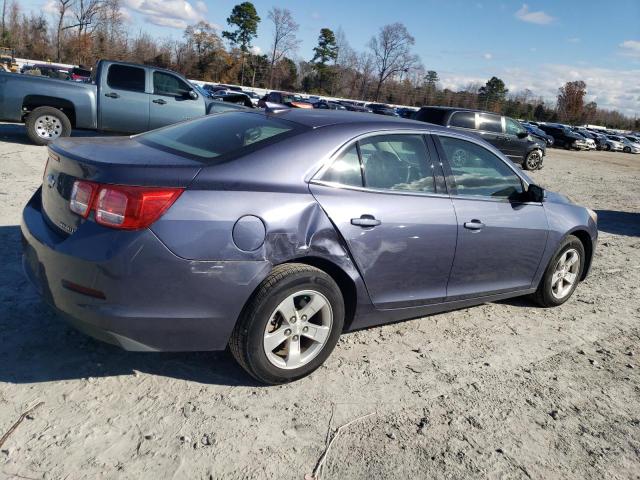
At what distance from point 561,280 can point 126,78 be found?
9206 millimetres

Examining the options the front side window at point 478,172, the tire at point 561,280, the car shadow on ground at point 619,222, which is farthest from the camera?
the car shadow on ground at point 619,222

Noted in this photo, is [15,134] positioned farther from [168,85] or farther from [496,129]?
[496,129]

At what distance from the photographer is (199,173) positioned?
2809 millimetres

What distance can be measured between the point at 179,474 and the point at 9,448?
0.78 meters

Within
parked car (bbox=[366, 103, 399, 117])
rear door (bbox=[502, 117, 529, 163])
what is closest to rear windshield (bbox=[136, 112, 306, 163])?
rear door (bbox=[502, 117, 529, 163])

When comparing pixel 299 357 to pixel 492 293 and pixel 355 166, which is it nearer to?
pixel 355 166

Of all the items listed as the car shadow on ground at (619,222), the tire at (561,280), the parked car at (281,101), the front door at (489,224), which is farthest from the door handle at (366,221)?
the car shadow on ground at (619,222)

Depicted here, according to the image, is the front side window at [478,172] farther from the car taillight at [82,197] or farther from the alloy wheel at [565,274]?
the car taillight at [82,197]

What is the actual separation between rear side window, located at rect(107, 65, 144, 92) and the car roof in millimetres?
8040

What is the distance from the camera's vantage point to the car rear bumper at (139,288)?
2.61 metres

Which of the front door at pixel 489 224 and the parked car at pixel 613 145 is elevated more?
the front door at pixel 489 224

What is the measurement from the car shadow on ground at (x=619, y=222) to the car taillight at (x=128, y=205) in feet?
27.7

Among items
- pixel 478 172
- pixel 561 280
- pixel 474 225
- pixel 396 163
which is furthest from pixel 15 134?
pixel 561 280

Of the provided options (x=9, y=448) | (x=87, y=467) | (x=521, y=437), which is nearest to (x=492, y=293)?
(x=521, y=437)
